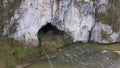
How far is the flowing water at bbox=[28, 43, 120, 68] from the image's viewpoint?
2161 cm

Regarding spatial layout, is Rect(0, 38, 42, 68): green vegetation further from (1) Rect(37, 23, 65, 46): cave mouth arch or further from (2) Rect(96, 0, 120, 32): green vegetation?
(2) Rect(96, 0, 120, 32): green vegetation

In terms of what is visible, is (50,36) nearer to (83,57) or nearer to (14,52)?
(83,57)

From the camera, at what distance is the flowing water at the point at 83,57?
21.6 meters

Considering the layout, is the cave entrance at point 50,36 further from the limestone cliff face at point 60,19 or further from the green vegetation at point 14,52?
the green vegetation at point 14,52

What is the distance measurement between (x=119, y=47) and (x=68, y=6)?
16.6ft

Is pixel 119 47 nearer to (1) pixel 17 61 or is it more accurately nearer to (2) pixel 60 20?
(2) pixel 60 20

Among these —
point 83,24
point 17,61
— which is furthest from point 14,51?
point 83,24

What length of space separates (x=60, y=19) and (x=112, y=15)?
4290mm

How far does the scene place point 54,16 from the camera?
77.5ft

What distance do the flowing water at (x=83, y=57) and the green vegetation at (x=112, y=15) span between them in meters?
1.76

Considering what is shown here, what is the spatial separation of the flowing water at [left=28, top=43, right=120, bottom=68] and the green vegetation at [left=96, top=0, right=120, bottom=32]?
1.76 m

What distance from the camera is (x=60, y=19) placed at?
2384 cm

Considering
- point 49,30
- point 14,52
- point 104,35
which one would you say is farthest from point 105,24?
point 14,52

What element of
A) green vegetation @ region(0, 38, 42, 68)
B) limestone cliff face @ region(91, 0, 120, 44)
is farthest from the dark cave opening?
limestone cliff face @ region(91, 0, 120, 44)
